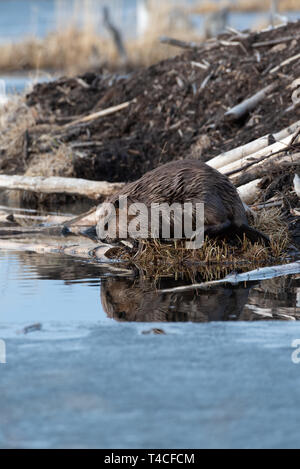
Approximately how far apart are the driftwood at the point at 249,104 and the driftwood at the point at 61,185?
2.32m

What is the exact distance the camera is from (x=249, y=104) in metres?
10.5

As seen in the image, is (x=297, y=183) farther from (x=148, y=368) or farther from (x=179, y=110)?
(x=179, y=110)

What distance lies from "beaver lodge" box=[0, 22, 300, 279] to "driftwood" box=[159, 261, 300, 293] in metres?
0.35

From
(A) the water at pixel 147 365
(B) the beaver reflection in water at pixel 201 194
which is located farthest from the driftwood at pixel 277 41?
(A) the water at pixel 147 365

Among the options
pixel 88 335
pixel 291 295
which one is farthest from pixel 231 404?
pixel 291 295

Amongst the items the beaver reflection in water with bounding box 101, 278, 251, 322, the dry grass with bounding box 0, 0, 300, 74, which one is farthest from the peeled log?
the dry grass with bounding box 0, 0, 300, 74

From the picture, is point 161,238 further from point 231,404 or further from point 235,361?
point 231,404

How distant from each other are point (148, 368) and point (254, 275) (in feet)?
7.06

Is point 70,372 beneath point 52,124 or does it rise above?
beneath

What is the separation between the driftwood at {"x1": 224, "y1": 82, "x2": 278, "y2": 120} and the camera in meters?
10.4

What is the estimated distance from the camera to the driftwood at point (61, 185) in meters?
9.04

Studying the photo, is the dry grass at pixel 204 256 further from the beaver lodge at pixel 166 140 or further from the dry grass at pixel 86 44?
the dry grass at pixel 86 44

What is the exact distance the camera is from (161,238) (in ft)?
20.8
